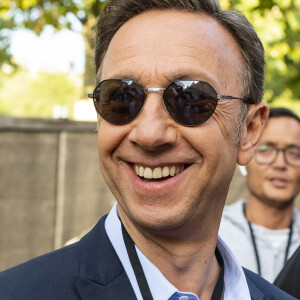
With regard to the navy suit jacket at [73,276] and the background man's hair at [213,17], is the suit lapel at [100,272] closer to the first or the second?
the navy suit jacket at [73,276]

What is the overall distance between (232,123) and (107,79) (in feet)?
1.61

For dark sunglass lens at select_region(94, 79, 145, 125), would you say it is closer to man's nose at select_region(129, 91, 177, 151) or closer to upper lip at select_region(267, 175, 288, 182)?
man's nose at select_region(129, 91, 177, 151)

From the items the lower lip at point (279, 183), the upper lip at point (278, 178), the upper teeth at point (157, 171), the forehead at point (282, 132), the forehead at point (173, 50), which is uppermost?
the forehead at point (173, 50)

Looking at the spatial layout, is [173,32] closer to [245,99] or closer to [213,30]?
[213,30]

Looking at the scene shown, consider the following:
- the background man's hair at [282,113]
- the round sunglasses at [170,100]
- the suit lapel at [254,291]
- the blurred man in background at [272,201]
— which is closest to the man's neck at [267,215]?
the blurred man in background at [272,201]

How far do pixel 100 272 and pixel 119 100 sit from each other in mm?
590

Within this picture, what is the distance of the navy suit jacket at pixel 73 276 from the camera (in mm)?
1704

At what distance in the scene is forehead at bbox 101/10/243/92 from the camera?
189 cm

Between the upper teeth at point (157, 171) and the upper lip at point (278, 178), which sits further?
the upper lip at point (278, 178)

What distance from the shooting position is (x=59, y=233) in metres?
5.69

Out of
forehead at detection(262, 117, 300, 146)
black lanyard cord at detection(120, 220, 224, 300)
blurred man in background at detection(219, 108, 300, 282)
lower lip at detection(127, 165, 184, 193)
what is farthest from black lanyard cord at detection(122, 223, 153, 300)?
forehead at detection(262, 117, 300, 146)

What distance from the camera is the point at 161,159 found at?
184 centimetres

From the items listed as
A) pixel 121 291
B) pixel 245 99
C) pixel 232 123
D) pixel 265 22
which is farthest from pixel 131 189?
pixel 265 22

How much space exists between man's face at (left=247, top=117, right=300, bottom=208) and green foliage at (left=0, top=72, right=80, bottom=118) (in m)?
53.6
